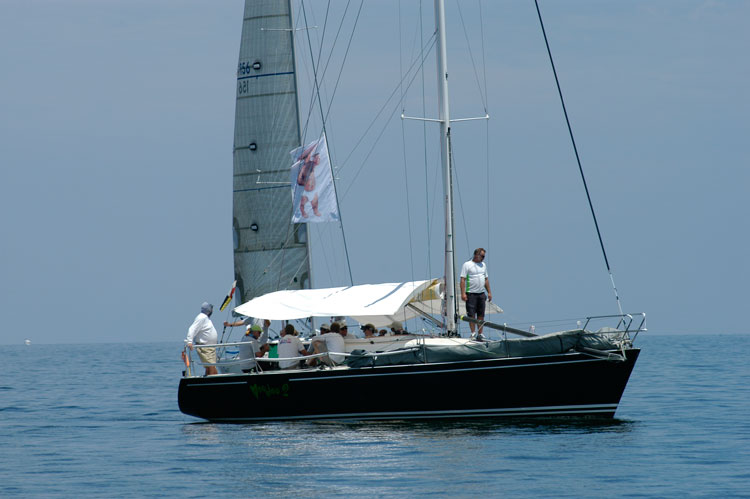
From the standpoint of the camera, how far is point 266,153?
31.7m

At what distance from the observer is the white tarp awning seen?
2416 centimetres

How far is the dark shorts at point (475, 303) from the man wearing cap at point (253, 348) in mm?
5051

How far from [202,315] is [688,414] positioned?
13.3 metres

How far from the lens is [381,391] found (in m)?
23.2

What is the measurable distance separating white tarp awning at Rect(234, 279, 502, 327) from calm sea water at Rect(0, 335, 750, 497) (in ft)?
8.24

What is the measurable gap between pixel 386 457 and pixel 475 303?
214 inches

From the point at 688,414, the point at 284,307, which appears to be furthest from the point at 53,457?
the point at 688,414

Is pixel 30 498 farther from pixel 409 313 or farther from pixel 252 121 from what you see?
pixel 252 121

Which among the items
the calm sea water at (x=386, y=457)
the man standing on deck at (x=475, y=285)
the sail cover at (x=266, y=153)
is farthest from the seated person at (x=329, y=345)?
the sail cover at (x=266, y=153)

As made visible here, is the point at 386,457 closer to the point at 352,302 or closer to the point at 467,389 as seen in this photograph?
the point at 467,389

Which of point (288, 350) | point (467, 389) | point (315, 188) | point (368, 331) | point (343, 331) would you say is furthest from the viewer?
point (315, 188)

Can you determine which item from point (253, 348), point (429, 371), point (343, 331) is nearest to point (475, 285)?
point (429, 371)

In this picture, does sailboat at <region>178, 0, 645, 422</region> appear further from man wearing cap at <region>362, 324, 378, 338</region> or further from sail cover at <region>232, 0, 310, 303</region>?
sail cover at <region>232, 0, 310, 303</region>

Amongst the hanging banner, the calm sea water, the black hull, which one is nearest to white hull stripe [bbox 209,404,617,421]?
the black hull
